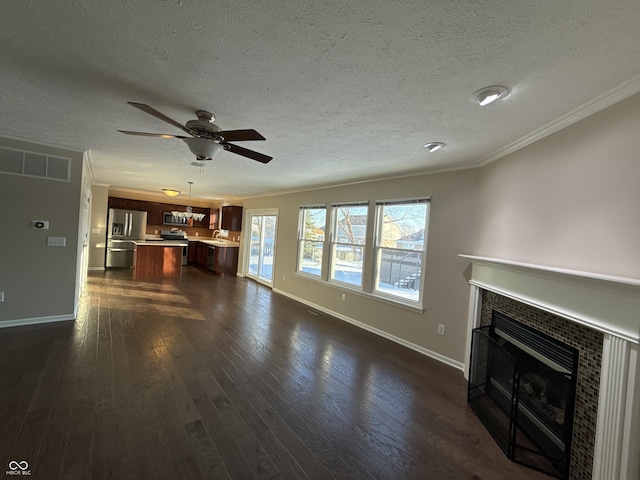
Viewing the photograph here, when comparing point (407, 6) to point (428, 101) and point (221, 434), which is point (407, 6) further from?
point (221, 434)

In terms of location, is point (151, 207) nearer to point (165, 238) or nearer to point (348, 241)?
point (165, 238)

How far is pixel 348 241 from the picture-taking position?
4684 mm

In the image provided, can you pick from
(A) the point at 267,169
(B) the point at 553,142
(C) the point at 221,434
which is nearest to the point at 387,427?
(C) the point at 221,434

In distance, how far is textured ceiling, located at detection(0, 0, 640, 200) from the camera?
1.12 m

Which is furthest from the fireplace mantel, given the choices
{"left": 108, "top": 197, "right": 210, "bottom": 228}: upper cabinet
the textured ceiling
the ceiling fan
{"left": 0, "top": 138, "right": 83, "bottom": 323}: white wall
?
{"left": 108, "top": 197, "right": 210, "bottom": 228}: upper cabinet

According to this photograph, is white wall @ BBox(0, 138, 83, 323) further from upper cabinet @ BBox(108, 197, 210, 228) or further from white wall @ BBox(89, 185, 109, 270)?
upper cabinet @ BBox(108, 197, 210, 228)

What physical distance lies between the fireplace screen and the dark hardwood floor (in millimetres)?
162

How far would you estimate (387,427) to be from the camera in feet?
6.81

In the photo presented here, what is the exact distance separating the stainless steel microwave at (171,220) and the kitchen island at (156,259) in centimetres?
204

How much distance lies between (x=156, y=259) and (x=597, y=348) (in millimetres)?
7979

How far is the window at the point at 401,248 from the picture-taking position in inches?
144

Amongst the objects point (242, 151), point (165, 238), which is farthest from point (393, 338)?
point (165, 238)

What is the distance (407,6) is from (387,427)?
2583mm

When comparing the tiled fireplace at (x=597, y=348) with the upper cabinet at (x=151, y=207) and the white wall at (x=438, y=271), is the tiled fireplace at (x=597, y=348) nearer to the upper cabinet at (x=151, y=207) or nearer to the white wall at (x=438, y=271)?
the white wall at (x=438, y=271)
